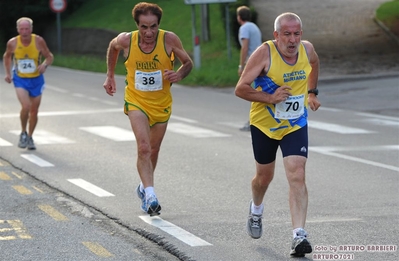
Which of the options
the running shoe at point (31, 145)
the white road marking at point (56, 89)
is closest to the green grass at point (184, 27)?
the white road marking at point (56, 89)

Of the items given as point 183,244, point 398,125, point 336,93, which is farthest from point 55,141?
point 336,93

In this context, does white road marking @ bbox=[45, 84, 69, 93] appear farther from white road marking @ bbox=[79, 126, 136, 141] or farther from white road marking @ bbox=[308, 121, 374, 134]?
white road marking @ bbox=[308, 121, 374, 134]

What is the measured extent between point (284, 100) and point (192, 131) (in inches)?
341

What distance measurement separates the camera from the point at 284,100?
6992 mm

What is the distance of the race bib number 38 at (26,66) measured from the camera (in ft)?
45.4

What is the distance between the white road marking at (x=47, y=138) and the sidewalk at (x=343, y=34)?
10834 millimetres

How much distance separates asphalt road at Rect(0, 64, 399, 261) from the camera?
23.7 ft

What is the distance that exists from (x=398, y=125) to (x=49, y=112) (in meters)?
7.12

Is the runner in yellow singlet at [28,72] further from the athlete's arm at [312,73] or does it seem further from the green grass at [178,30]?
the green grass at [178,30]

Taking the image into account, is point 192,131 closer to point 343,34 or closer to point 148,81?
point 148,81

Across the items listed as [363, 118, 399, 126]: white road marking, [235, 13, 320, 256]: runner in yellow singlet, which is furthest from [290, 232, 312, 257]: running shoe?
[363, 118, 399, 126]: white road marking

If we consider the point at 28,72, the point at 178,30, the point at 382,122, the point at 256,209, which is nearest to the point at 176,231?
the point at 256,209

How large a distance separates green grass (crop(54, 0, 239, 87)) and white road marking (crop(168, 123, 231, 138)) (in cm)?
864

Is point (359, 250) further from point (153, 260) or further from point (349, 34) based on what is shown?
point (349, 34)
